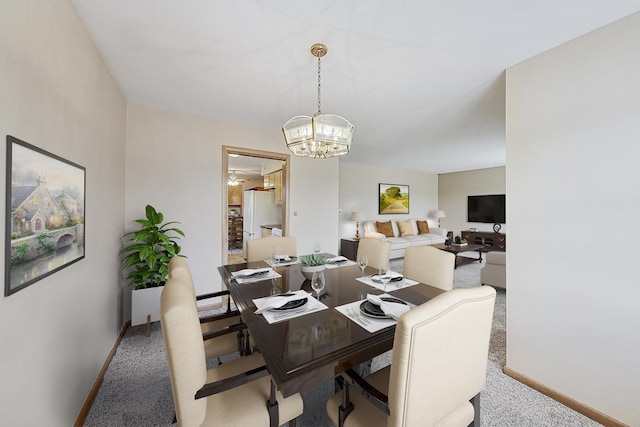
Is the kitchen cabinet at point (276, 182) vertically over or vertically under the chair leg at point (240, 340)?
over

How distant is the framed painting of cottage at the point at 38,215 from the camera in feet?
3.03

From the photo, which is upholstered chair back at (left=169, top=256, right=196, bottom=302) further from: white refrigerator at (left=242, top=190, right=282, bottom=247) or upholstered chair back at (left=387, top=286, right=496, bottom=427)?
white refrigerator at (left=242, top=190, right=282, bottom=247)

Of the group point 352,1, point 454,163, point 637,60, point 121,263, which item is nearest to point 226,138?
point 121,263

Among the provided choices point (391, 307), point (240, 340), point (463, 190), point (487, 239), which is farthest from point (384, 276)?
point (463, 190)

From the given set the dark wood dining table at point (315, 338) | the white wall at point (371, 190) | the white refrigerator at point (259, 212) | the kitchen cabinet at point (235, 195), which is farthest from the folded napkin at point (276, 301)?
the kitchen cabinet at point (235, 195)

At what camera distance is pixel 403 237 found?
260 inches

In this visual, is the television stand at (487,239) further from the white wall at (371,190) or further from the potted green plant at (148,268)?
the potted green plant at (148,268)

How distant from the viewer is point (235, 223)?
25.1ft

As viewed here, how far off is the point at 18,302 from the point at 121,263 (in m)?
1.86

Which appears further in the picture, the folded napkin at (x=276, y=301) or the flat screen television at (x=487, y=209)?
the flat screen television at (x=487, y=209)

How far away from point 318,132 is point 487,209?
22.7 feet

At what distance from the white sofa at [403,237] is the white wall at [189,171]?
347cm

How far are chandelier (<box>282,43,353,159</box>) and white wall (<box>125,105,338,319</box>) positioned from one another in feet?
5.00

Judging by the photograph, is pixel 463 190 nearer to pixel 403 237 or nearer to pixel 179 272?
pixel 403 237
